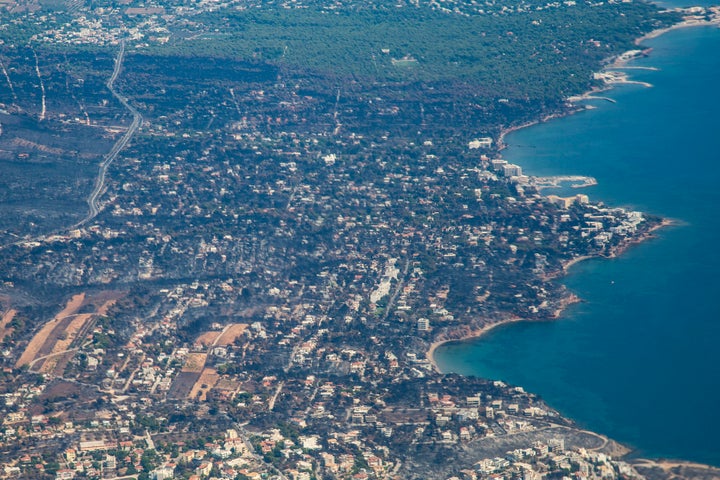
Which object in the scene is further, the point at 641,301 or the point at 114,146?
the point at 114,146

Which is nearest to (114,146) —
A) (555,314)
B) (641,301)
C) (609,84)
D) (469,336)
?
(469,336)

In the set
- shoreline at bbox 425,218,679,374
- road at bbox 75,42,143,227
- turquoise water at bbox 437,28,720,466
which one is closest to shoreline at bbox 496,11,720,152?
turquoise water at bbox 437,28,720,466

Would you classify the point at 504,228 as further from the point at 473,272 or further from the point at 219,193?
the point at 219,193

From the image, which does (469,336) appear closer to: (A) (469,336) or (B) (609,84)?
(A) (469,336)

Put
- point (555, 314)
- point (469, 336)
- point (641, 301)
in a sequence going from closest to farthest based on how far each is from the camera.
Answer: point (469, 336) → point (555, 314) → point (641, 301)

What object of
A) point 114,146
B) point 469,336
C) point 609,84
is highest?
point 469,336

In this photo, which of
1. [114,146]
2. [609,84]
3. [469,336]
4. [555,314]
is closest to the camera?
[469,336]

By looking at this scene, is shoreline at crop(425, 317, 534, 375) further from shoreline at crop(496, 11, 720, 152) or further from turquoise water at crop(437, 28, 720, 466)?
shoreline at crop(496, 11, 720, 152)

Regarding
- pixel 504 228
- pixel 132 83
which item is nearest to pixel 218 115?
pixel 132 83
